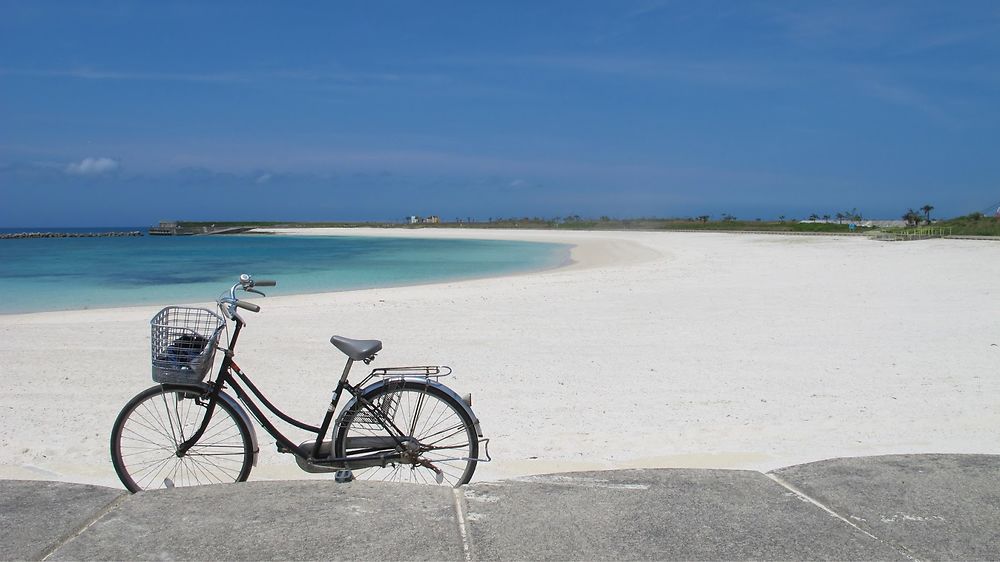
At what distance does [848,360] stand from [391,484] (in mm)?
5752

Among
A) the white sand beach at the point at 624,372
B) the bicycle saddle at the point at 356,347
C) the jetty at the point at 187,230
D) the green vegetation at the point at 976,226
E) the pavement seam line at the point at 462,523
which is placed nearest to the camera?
the pavement seam line at the point at 462,523

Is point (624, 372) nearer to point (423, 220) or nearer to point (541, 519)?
point (541, 519)

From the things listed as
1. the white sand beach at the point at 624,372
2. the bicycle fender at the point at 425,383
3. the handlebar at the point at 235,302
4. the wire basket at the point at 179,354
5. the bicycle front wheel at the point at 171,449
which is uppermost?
the handlebar at the point at 235,302

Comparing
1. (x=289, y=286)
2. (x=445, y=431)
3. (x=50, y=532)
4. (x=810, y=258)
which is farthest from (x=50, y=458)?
(x=810, y=258)

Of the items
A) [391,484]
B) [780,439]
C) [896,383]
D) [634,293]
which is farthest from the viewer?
[634,293]

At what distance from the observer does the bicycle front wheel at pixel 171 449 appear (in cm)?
345

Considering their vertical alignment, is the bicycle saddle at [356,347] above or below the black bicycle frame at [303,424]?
above

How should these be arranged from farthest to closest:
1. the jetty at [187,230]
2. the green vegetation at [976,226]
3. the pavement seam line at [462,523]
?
the jetty at [187,230]
the green vegetation at [976,226]
the pavement seam line at [462,523]

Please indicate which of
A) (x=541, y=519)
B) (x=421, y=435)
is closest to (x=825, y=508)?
(x=541, y=519)

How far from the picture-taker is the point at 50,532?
2.54 meters

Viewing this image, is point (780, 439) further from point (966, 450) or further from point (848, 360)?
point (848, 360)

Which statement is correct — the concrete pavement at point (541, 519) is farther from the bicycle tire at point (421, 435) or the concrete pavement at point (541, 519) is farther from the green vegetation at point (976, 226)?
the green vegetation at point (976, 226)

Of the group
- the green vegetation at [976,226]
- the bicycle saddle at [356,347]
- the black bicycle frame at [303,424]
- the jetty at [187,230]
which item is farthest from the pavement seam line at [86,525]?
the jetty at [187,230]

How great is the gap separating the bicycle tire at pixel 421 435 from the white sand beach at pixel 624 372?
51 cm
